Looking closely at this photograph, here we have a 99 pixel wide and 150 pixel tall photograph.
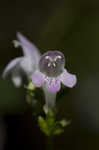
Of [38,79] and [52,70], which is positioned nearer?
[38,79]

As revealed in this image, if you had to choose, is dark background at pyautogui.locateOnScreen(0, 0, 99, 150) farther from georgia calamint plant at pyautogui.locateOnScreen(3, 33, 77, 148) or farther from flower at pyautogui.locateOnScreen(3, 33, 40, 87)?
georgia calamint plant at pyautogui.locateOnScreen(3, 33, 77, 148)

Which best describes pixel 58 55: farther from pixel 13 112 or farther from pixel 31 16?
pixel 31 16

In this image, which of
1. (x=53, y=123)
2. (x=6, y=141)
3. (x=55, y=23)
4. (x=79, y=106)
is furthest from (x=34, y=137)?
(x=53, y=123)

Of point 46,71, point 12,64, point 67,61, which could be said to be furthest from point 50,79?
point 67,61

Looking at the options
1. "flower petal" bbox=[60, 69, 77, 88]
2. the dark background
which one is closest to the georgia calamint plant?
"flower petal" bbox=[60, 69, 77, 88]

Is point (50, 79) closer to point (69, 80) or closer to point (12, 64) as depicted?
point (69, 80)

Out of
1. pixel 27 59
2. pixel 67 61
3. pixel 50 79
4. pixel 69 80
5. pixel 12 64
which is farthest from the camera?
pixel 67 61

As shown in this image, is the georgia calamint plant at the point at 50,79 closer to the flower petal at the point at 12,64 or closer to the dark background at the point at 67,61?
the flower petal at the point at 12,64
